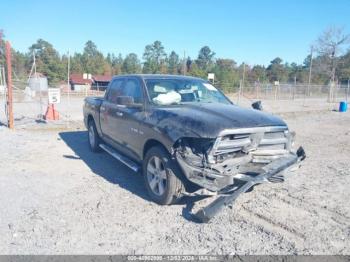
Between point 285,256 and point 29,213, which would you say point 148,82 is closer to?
point 29,213

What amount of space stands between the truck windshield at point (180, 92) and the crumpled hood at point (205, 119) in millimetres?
357

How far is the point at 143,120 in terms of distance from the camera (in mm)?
4836

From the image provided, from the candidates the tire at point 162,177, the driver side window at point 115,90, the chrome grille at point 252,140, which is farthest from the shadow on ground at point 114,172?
the driver side window at point 115,90

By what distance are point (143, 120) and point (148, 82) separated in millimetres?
846

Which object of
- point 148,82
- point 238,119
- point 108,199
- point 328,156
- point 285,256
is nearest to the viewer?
point 285,256

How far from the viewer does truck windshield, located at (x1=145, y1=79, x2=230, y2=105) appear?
16.8 ft

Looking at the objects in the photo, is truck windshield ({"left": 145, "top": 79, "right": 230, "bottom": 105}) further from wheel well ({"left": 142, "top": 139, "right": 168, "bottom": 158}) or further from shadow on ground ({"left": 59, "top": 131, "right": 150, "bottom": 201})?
shadow on ground ({"left": 59, "top": 131, "right": 150, "bottom": 201})

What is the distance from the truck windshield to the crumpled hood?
1.17ft

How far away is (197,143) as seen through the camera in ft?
13.0

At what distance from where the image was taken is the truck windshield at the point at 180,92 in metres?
5.11

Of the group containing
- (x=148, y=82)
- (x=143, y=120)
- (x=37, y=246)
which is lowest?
(x=37, y=246)

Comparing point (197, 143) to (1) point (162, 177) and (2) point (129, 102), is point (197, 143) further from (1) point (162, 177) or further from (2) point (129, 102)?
(2) point (129, 102)

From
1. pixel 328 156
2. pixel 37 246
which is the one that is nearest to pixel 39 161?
pixel 37 246

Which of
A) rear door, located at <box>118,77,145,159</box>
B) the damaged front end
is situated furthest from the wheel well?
the damaged front end
